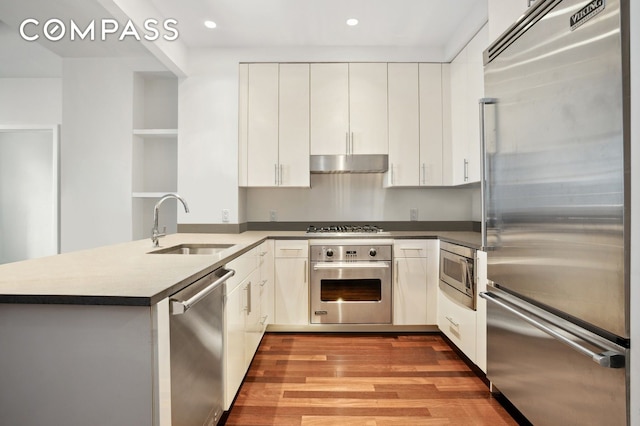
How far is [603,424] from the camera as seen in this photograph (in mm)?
1202

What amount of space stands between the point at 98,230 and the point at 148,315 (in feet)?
9.47

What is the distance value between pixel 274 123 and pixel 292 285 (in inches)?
58.0

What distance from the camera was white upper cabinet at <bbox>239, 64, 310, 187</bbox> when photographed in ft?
11.0

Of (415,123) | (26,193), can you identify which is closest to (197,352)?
(415,123)

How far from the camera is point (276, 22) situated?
9.52 feet

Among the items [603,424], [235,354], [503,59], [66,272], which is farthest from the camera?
[235,354]

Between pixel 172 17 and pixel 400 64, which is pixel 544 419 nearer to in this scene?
pixel 400 64

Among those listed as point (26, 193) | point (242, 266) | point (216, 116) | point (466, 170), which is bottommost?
point (242, 266)

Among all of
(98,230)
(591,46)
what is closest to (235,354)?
(591,46)

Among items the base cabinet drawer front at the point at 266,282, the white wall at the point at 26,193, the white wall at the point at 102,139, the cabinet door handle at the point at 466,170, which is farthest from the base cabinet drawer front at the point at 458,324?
the white wall at the point at 26,193

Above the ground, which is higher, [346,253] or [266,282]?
[346,253]

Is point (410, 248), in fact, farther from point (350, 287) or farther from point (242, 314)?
point (242, 314)

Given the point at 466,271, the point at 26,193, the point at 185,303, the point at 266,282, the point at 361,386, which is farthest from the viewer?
the point at 26,193

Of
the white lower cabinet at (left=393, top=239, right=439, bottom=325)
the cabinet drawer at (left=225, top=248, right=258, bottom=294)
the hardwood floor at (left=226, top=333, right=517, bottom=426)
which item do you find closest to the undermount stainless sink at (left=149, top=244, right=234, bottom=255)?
the cabinet drawer at (left=225, top=248, right=258, bottom=294)
